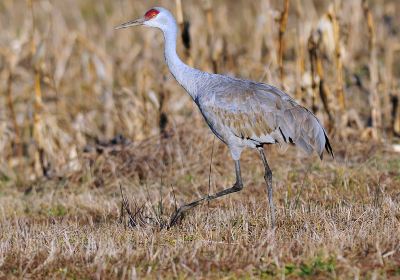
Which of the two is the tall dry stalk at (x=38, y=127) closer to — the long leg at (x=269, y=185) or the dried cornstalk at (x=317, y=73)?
the dried cornstalk at (x=317, y=73)

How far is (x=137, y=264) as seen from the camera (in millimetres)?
4691

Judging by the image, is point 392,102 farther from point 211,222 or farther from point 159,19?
point 211,222

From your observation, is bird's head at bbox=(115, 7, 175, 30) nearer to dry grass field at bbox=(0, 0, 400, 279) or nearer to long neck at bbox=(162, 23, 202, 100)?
long neck at bbox=(162, 23, 202, 100)

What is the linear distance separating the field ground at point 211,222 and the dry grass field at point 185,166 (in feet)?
0.05

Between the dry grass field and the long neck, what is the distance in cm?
90

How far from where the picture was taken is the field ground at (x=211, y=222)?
181 inches

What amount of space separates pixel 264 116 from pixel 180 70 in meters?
0.81

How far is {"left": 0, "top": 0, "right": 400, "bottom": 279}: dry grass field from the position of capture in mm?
4719

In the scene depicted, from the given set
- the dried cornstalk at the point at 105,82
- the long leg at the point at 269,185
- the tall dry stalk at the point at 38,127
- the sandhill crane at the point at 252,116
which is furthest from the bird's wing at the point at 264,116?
the dried cornstalk at the point at 105,82

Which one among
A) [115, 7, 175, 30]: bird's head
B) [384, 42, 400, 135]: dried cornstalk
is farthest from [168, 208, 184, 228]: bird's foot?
[384, 42, 400, 135]: dried cornstalk

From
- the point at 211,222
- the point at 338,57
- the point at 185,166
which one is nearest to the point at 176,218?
the point at 211,222

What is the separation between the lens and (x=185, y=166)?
27.7 ft

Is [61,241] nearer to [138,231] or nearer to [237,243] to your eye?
[138,231]

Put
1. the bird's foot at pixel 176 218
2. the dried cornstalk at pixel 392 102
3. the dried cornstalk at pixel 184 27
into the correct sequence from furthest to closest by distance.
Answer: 1. the dried cornstalk at pixel 392 102
2. the dried cornstalk at pixel 184 27
3. the bird's foot at pixel 176 218
